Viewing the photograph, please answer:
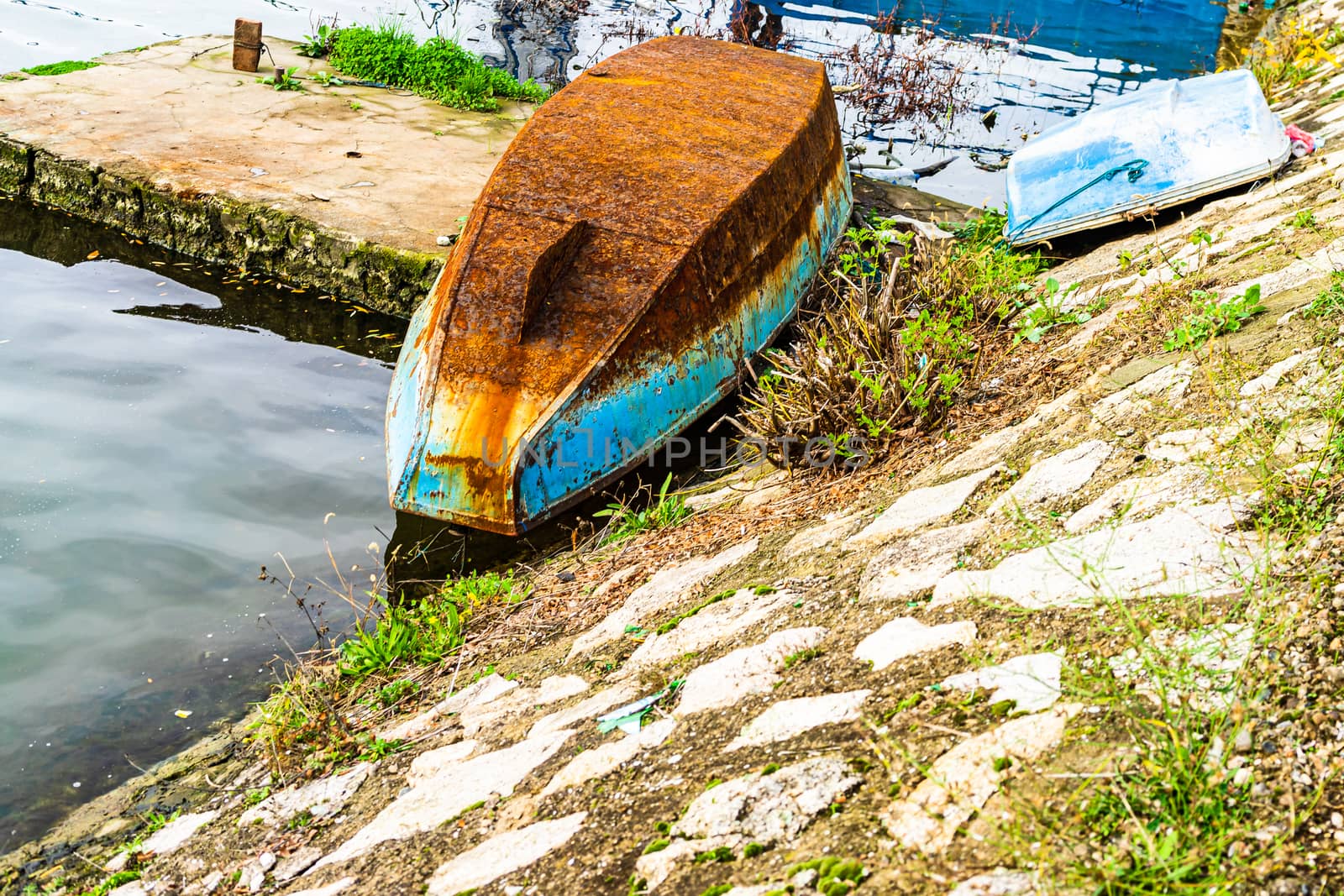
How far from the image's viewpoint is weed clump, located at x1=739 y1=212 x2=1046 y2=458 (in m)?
3.49

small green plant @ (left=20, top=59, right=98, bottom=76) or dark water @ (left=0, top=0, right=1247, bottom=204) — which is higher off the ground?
dark water @ (left=0, top=0, right=1247, bottom=204)

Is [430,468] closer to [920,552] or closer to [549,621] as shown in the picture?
[549,621]

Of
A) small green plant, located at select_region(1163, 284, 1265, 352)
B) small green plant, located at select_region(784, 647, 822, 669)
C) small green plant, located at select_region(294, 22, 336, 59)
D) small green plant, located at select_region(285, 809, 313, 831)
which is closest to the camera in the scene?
small green plant, located at select_region(784, 647, 822, 669)

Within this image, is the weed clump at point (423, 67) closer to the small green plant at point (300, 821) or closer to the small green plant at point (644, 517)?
the small green plant at point (644, 517)

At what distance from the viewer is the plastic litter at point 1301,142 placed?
4641 mm

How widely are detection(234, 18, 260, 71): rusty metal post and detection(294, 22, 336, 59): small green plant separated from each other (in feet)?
2.29

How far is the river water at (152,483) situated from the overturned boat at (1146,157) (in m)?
2.19

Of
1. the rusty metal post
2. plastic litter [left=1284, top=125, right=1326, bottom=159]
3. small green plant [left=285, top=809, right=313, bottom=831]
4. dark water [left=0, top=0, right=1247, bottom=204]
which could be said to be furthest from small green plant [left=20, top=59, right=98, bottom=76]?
plastic litter [left=1284, top=125, right=1326, bottom=159]

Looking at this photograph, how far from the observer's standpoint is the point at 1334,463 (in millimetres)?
1922

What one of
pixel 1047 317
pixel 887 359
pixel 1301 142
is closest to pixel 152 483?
pixel 887 359

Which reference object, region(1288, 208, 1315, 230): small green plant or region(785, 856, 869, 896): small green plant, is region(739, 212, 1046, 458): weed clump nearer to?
region(1288, 208, 1315, 230): small green plant

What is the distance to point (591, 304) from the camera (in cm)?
367

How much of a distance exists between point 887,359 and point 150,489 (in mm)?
3286

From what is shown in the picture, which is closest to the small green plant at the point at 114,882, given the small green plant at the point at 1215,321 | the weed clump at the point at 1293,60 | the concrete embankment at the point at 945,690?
the concrete embankment at the point at 945,690
